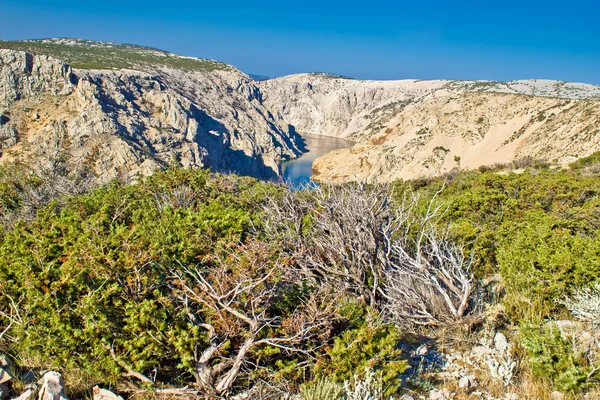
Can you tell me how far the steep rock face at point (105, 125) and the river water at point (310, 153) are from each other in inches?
227

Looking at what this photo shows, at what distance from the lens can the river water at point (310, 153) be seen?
8222 centimetres

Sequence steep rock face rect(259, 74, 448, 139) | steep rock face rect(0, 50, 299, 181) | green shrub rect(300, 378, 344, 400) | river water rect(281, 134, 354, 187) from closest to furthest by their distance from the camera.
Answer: green shrub rect(300, 378, 344, 400)
steep rock face rect(0, 50, 299, 181)
river water rect(281, 134, 354, 187)
steep rock face rect(259, 74, 448, 139)

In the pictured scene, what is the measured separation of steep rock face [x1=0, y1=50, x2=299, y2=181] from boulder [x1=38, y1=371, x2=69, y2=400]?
2000cm

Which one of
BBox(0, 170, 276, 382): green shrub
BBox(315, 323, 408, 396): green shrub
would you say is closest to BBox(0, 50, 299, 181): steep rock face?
BBox(0, 170, 276, 382): green shrub

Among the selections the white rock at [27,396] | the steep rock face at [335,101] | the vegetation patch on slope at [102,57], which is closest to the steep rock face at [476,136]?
the white rock at [27,396]

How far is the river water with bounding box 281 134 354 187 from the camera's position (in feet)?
270

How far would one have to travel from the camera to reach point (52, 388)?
3.06m

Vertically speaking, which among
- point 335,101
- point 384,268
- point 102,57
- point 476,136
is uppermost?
point 335,101

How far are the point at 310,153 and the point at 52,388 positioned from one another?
371ft

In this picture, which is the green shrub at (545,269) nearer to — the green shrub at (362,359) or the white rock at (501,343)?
the white rock at (501,343)

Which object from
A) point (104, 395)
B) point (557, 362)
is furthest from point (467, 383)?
point (104, 395)

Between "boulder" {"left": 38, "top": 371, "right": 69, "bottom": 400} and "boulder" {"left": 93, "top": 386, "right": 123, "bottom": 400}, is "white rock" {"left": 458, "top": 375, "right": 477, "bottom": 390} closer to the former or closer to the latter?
"boulder" {"left": 93, "top": 386, "right": 123, "bottom": 400}

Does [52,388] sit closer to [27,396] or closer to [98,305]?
[27,396]

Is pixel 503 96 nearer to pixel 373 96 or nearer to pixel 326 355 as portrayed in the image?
pixel 326 355
